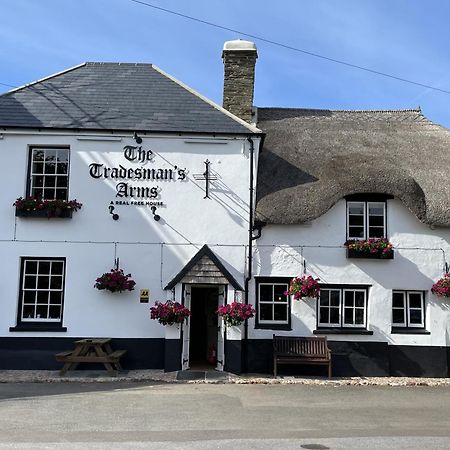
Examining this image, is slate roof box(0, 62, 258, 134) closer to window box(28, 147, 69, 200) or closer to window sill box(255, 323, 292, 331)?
window box(28, 147, 69, 200)

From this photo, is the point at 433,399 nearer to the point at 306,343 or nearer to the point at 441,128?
the point at 306,343

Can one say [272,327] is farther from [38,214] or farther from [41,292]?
[38,214]

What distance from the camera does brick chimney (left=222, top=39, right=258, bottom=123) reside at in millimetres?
16969

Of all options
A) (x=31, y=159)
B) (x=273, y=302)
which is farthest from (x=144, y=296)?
(x=31, y=159)

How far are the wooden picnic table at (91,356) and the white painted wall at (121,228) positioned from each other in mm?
662

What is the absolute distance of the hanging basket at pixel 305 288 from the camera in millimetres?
13812

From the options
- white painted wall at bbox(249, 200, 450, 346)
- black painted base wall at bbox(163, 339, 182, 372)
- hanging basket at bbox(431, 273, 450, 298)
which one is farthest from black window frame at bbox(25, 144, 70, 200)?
hanging basket at bbox(431, 273, 450, 298)

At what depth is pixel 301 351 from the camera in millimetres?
13836

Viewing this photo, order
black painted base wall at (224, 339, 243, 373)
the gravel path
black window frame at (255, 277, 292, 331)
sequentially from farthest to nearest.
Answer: black window frame at (255, 277, 292, 331)
black painted base wall at (224, 339, 243, 373)
the gravel path

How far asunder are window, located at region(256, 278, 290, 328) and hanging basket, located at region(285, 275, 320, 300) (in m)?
0.52

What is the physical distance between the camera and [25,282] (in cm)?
1442

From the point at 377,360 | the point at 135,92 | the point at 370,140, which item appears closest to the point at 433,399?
the point at 377,360

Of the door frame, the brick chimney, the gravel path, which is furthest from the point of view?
the brick chimney

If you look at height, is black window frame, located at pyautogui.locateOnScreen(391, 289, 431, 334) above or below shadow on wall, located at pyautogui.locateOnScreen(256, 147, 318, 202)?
below
